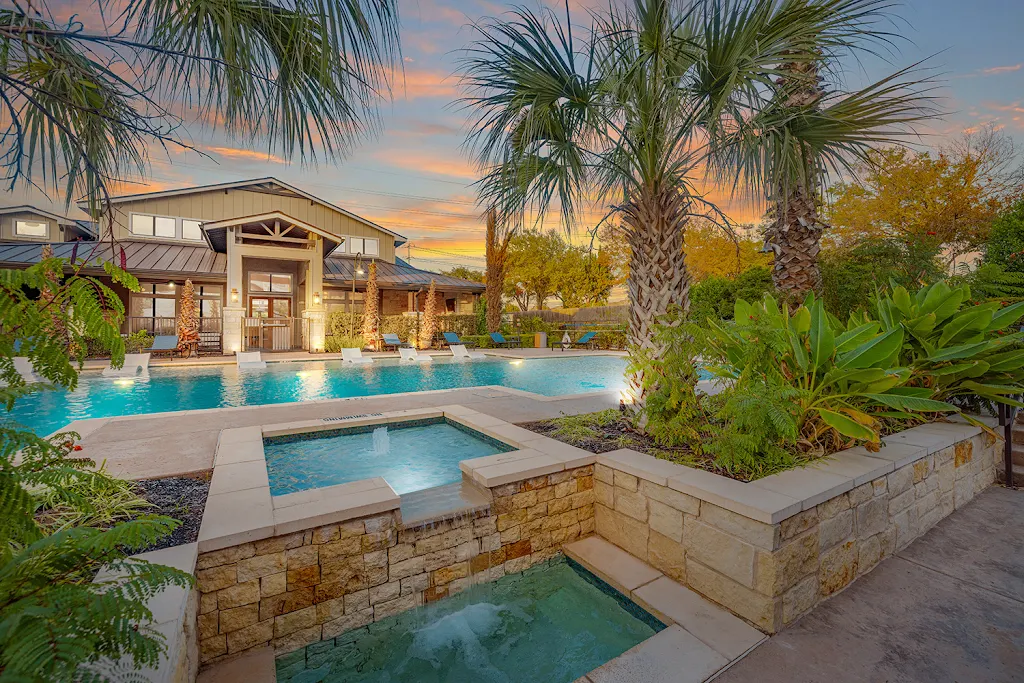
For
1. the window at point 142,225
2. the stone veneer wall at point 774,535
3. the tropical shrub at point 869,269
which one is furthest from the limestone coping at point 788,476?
the window at point 142,225

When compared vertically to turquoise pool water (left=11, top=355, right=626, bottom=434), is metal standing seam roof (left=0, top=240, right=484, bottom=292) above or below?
above

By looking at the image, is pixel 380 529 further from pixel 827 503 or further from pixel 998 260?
pixel 998 260

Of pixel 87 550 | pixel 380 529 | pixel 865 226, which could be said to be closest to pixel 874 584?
pixel 380 529

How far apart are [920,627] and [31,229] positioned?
29.7 metres

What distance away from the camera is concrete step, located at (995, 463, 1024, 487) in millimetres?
4309

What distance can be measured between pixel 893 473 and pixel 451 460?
3.82m

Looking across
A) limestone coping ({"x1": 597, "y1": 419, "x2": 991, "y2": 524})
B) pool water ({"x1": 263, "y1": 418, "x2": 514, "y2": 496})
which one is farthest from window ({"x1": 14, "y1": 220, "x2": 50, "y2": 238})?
limestone coping ({"x1": 597, "y1": 419, "x2": 991, "y2": 524})

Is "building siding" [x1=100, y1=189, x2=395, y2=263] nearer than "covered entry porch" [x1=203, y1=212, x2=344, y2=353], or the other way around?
"covered entry porch" [x1=203, y1=212, x2=344, y2=353]

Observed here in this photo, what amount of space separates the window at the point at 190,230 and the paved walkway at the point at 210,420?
57.0ft

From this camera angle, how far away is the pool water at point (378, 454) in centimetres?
416

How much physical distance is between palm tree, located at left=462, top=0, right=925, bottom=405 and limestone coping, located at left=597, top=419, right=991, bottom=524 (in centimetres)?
140

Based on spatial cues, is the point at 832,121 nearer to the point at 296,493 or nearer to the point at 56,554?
the point at 296,493

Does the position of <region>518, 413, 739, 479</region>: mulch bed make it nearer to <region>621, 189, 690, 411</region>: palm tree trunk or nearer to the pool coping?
the pool coping

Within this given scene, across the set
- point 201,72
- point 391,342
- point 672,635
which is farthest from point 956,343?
point 391,342
